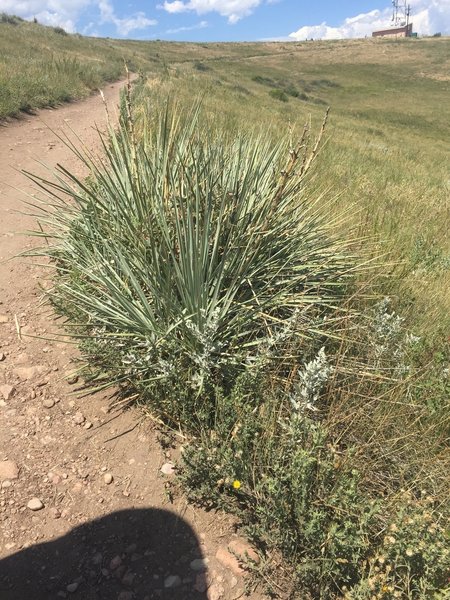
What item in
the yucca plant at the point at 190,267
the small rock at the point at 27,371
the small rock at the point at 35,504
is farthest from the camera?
the small rock at the point at 27,371

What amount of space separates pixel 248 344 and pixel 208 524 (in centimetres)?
92

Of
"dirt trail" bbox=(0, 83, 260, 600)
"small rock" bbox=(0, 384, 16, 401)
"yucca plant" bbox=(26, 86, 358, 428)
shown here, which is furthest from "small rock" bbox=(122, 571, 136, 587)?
"small rock" bbox=(0, 384, 16, 401)

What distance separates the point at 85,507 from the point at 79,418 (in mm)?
567

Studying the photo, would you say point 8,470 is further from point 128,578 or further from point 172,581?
point 172,581

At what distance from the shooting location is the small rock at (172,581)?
180 cm

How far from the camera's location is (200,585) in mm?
1826

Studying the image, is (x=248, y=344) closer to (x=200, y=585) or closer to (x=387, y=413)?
(x=387, y=413)

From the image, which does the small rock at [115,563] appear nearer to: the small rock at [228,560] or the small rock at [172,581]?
the small rock at [172,581]

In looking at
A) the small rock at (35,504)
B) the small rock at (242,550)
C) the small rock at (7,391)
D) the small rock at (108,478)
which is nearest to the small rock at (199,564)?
the small rock at (242,550)

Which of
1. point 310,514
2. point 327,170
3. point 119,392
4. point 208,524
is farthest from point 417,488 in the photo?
point 327,170

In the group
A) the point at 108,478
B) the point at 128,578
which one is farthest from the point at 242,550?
the point at 108,478

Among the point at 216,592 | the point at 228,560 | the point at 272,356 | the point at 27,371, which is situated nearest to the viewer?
the point at 216,592

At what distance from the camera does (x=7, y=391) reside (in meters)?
2.65

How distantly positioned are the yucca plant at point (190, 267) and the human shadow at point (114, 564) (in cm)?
58
